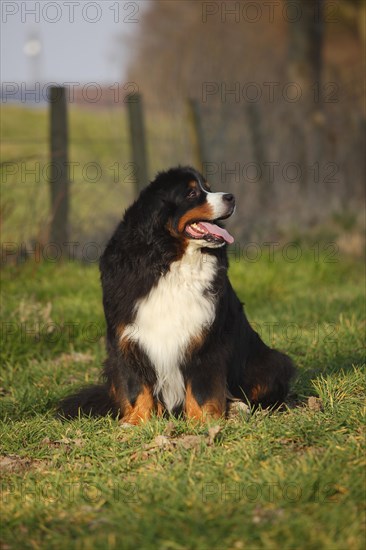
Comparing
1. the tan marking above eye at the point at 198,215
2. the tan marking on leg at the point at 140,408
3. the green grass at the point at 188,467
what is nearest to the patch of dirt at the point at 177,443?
the green grass at the point at 188,467

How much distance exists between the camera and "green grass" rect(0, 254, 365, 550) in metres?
3.20

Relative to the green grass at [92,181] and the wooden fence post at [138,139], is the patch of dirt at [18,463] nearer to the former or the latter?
the green grass at [92,181]

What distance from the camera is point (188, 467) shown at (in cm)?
385

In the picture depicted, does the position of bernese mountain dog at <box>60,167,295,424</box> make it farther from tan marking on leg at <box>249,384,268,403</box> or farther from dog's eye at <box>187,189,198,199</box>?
tan marking on leg at <box>249,384,268,403</box>

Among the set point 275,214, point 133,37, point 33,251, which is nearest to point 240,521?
point 33,251

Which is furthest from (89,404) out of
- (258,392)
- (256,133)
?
(256,133)

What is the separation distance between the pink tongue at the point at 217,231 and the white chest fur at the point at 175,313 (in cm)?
14

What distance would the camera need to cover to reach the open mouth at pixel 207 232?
455cm

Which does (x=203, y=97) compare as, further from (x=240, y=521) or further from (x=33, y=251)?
(x=240, y=521)

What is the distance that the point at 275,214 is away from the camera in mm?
12188

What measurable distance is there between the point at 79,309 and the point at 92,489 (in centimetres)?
378

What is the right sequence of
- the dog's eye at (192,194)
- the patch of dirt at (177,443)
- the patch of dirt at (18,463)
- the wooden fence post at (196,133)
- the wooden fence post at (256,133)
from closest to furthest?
the patch of dirt at (177,443), the patch of dirt at (18,463), the dog's eye at (192,194), the wooden fence post at (196,133), the wooden fence post at (256,133)

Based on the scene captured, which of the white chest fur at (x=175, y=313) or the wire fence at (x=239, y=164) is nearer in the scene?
the white chest fur at (x=175, y=313)

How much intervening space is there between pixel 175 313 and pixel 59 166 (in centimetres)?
526
